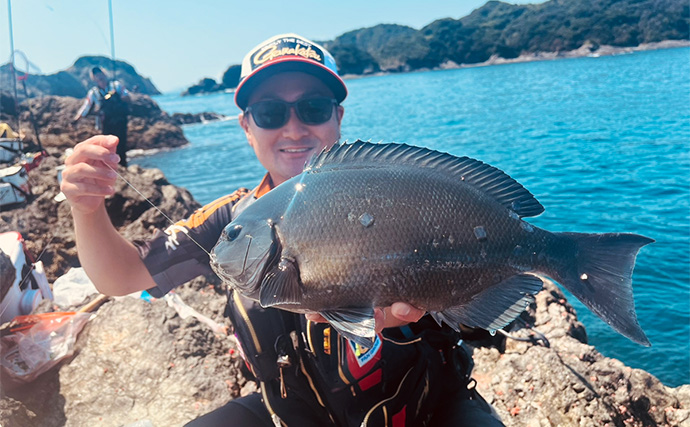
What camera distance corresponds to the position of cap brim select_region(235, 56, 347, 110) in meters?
2.48

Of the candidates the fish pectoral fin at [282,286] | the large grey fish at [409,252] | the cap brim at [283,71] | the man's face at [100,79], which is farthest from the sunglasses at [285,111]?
the man's face at [100,79]

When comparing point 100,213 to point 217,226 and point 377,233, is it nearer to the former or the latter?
point 217,226

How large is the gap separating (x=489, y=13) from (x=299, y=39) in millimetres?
133381

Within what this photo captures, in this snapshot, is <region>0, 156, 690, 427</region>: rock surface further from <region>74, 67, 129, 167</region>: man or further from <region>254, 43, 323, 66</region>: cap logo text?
<region>74, 67, 129, 167</region>: man

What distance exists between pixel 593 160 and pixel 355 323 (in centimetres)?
1442

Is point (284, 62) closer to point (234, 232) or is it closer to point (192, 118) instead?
point (234, 232)

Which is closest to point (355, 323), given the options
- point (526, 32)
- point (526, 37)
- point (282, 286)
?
point (282, 286)

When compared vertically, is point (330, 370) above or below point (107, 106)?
below

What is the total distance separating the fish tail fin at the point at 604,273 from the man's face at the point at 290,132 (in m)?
1.54

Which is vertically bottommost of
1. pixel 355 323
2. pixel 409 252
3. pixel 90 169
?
pixel 355 323

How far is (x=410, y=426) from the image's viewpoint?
7.15 ft

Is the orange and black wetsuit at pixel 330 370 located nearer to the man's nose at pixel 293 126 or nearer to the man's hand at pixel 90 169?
the man's nose at pixel 293 126

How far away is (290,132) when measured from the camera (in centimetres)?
257

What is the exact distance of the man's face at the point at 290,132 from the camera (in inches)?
102
